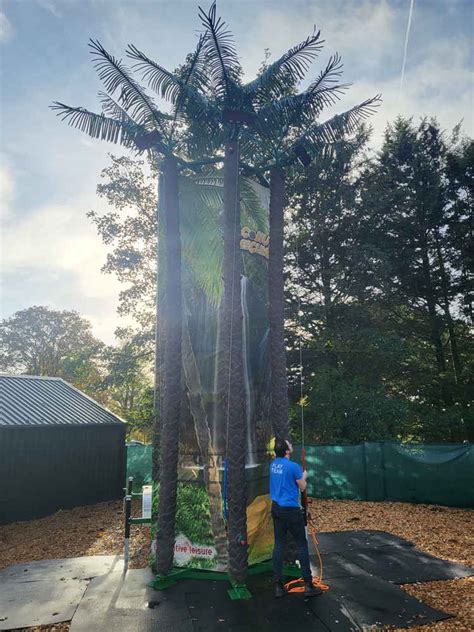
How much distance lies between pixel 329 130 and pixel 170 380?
5619mm

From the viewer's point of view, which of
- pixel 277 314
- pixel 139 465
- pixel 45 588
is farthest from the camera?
pixel 139 465

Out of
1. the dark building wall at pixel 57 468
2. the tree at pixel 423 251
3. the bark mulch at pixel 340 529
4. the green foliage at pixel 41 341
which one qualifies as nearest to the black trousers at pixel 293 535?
the bark mulch at pixel 340 529

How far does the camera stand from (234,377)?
6254mm

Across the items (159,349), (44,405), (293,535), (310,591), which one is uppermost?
(159,349)

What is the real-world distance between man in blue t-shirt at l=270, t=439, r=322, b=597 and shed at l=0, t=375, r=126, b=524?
9.54 m

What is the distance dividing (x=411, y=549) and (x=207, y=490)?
4.51 metres

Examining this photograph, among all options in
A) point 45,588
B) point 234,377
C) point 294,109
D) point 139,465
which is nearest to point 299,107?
point 294,109

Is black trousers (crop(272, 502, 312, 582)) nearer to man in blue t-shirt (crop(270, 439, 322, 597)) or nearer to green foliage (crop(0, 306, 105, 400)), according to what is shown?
man in blue t-shirt (crop(270, 439, 322, 597))

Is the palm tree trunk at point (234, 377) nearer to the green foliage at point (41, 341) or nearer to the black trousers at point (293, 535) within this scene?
the black trousers at point (293, 535)

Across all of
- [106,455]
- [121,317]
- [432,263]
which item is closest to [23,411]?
[106,455]

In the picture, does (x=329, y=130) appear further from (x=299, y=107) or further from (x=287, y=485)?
(x=287, y=485)

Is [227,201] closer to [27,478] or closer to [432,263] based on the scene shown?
[27,478]

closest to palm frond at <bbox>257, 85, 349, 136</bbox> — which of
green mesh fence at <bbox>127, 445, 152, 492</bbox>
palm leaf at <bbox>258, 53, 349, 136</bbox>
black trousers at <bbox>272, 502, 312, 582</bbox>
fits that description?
palm leaf at <bbox>258, 53, 349, 136</bbox>

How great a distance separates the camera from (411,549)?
783 cm
